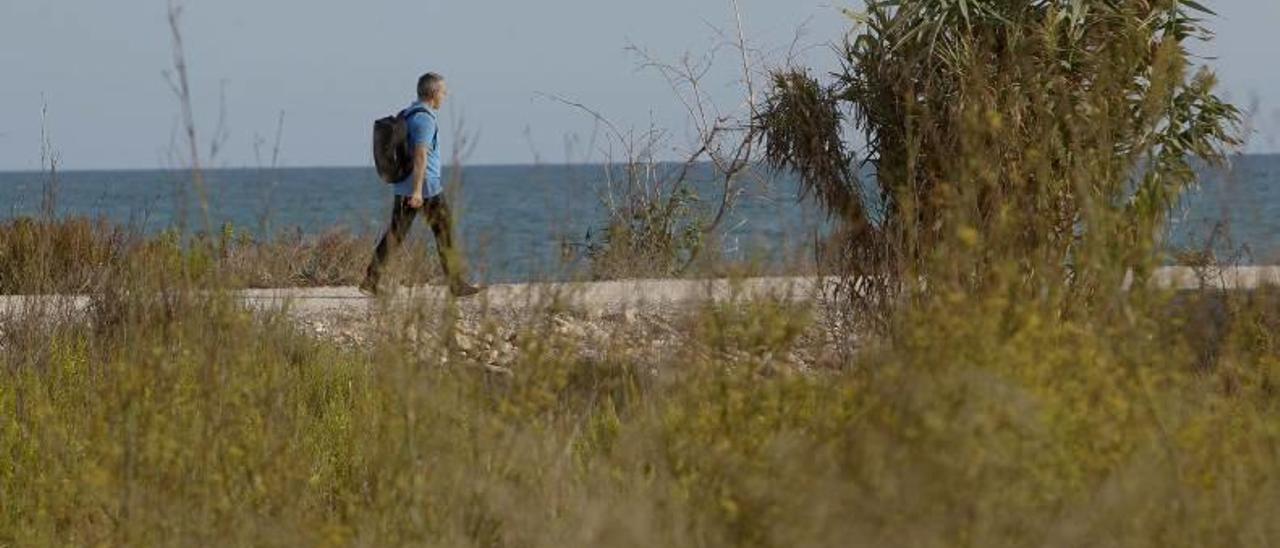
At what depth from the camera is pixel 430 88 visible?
13078mm

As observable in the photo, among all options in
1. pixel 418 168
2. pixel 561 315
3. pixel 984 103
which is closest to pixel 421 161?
pixel 418 168

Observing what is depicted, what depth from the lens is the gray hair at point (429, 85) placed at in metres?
13.1

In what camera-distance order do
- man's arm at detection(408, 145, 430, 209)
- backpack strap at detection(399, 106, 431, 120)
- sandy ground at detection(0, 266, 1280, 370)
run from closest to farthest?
sandy ground at detection(0, 266, 1280, 370)
man's arm at detection(408, 145, 430, 209)
backpack strap at detection(399, 106, 431, 120)

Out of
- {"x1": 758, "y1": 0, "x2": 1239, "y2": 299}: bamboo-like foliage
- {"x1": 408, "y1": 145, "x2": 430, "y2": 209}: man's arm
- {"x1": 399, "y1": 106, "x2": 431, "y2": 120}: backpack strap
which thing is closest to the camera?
{"x1": 758, "y1": 0, "x2": 1239, "y2": 299}: bamboo-like foliage

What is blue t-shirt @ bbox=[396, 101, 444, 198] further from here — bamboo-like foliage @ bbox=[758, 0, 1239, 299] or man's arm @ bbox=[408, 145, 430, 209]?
bamboo-like foliage @ bbox=[758, 0, 1239, 299]

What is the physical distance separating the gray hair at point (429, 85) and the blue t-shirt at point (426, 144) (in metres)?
0.08

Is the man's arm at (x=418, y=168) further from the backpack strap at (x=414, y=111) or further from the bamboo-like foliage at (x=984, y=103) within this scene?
the bamboo-like foliage at (x=984, y=103)

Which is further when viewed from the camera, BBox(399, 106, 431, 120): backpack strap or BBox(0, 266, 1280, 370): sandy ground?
BBox(399, 106, 431, 120): backpack strap

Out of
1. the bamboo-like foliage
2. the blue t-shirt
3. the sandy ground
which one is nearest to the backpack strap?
the blue t-shirt

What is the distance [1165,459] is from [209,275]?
10.5ft

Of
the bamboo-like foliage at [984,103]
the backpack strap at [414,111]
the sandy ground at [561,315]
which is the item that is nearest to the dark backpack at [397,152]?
the backpack strap at [414,111]

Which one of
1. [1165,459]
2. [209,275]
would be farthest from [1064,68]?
[1165,459]

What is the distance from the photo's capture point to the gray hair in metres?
13.1

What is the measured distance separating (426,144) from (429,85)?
0.37 metres
